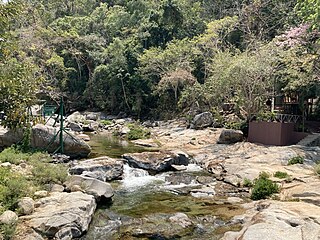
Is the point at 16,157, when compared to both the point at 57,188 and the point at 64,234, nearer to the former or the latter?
the point at 57,188

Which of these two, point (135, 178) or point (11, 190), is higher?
point (11, 190)

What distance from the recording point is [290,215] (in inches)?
363

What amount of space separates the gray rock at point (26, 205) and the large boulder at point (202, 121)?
20.0m

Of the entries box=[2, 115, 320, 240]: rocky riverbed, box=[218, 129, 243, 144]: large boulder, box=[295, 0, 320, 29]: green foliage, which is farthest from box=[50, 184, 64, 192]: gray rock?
box=[218, 129, 243, 144]: large boulder

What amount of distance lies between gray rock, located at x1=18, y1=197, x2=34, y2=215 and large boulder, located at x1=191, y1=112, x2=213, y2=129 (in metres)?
20.0

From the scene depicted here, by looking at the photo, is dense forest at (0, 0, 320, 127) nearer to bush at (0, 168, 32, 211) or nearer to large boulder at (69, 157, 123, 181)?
large boulder at (69, 157, 123, 181)

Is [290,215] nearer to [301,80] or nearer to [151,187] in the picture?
[151,187]

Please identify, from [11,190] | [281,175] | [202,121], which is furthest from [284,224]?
[202,121]

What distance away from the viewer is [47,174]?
38.6 feet

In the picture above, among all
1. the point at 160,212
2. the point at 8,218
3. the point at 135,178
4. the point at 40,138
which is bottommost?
the point at 135,178

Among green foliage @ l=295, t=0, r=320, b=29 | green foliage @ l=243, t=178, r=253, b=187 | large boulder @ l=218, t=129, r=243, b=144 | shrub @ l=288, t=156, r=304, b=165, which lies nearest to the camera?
green foliage @ l=243, t=178, r=253, b=187

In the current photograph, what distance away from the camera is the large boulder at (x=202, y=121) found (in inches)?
1111

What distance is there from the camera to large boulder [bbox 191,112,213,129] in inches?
1111

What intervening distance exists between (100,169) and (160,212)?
4.80 m
